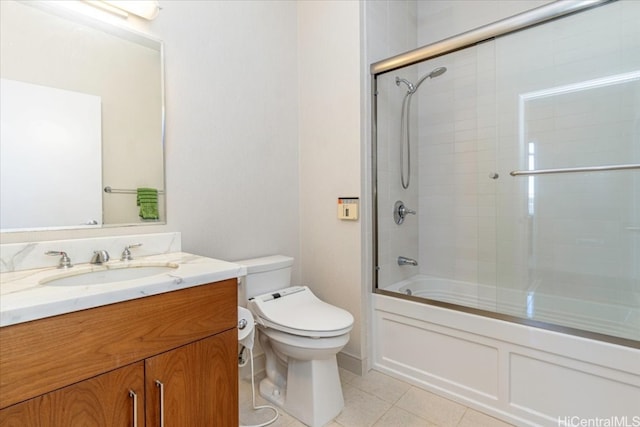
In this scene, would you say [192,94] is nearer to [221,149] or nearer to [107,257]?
[221,149]

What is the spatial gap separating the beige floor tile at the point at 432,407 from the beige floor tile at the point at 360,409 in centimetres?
11

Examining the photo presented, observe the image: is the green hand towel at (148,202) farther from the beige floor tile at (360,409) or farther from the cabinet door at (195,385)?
the beige floor tile at (360,409)

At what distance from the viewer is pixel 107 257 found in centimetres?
124

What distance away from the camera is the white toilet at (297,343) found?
1.40 meters

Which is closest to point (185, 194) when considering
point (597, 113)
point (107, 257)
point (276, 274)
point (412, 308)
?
point (107, 257)

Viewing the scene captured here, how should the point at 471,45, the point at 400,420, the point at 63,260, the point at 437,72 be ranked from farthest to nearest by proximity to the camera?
the point at 437,72 < the point at 471,45 < the point at 400,420 < the point at 63,260

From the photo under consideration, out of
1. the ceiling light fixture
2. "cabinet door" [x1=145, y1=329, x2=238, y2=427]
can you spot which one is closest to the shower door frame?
"cabinet door" [x1=145, y1=329, x2=238, y2=427]

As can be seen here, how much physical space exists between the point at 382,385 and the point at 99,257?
1539 mm

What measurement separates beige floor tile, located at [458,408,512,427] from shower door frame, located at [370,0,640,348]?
471mm

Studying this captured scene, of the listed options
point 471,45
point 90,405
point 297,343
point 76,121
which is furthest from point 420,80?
point 90,405

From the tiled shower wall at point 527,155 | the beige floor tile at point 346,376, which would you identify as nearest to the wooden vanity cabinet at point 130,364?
the beige floor tile at point 346,376

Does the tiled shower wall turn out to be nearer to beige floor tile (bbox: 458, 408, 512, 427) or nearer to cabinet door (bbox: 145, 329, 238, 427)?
beige floor tile (bbox: 458, 408, 512, 427)

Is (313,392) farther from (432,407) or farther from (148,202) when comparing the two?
(148,202)

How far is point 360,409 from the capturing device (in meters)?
1.55
